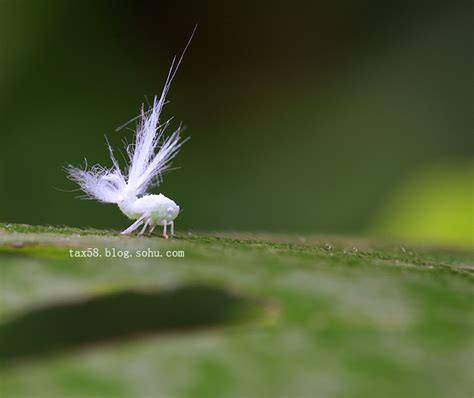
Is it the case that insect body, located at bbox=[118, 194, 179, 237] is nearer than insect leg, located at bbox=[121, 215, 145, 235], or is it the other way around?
insect leg, located at bbox=[121, 215, 145, 235]

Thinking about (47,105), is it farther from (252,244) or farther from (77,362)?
(77,362)

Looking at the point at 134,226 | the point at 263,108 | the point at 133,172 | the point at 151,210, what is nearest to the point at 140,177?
the point at 133,172

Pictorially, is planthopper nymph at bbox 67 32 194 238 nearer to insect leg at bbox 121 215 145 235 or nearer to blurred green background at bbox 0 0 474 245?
insect leg at bbox 121 215 145 235

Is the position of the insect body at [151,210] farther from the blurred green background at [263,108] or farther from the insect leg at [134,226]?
the blurred green background at [263,108]

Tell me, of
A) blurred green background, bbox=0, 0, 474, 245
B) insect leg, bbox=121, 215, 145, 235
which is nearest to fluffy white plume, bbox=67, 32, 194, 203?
insect leg, bbox=121, 215, 145, 235

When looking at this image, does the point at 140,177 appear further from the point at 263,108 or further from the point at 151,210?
the point at 263,108
